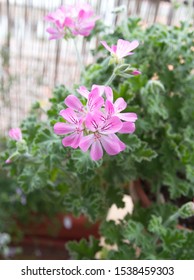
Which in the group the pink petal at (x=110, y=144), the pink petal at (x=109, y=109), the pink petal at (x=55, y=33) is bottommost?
the pink petal at (x=110, y=144)

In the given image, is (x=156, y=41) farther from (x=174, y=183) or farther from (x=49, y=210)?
(x=49, y=210)

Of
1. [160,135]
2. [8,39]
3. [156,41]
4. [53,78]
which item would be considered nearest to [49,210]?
[53,78]

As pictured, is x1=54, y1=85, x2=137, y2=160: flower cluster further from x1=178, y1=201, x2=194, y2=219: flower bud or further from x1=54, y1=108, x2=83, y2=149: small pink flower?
x1=178, y1=201, x2=194, y2=219: flower bud

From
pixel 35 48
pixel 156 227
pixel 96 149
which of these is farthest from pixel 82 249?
pixel 35 48

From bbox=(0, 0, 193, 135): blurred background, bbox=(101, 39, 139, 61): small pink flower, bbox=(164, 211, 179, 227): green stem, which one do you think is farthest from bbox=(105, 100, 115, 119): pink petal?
bbox=(0, 0, 193, 135): blurred background

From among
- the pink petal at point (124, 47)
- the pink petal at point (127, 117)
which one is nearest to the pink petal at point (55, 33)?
the pink petal at point (124, 47)

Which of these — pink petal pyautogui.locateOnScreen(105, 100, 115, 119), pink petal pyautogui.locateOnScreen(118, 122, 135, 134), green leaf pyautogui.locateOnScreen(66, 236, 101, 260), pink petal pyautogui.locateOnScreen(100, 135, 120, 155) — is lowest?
green leaf pyautogui.locateOnScreen(66, 236, 101, 260)

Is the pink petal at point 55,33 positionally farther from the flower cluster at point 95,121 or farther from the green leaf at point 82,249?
the green leaf at point 82,249
